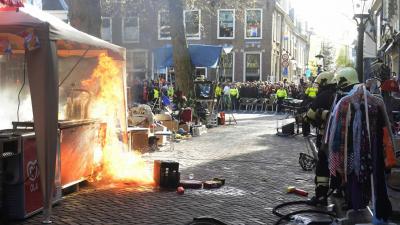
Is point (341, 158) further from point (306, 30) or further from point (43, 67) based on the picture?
point (306, 30)

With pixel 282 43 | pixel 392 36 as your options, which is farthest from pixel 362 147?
pixel 282 43

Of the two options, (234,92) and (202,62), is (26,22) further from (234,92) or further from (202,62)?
(234,92)

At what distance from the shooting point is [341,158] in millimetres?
5930

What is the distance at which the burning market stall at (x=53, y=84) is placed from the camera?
616 centimetres

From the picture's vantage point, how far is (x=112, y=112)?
30.8 ft

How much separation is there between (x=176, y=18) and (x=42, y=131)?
14.8m

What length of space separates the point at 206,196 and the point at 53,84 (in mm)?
2885

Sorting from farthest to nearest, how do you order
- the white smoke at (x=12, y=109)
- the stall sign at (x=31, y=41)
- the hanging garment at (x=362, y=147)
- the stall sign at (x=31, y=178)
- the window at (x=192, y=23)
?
the window at (x=192, y=23)
the white smoke at (x=12, y=109)
the stall sign at (x=31, y=178)
the stall sign at (x=31, y=41)
the hanging garment at (x=362, y=147)

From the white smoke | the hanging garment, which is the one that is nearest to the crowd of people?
the white smoke

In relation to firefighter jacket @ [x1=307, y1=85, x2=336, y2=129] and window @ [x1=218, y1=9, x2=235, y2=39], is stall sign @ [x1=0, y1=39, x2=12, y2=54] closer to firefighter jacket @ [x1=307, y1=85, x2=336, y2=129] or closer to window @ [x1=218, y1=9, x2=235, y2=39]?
firefighter jacket @ [x1=307, y1=85, x2=336, y2=129]

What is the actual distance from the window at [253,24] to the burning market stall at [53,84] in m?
30.4

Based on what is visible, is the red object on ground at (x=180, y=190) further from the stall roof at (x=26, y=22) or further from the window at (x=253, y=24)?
the window at (x=253, y=24)

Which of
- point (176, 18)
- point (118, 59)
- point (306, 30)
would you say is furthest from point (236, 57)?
point (306, 30)

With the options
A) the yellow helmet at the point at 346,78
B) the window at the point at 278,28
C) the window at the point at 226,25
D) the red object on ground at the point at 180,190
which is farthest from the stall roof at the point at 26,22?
the window at the point at 278,28
